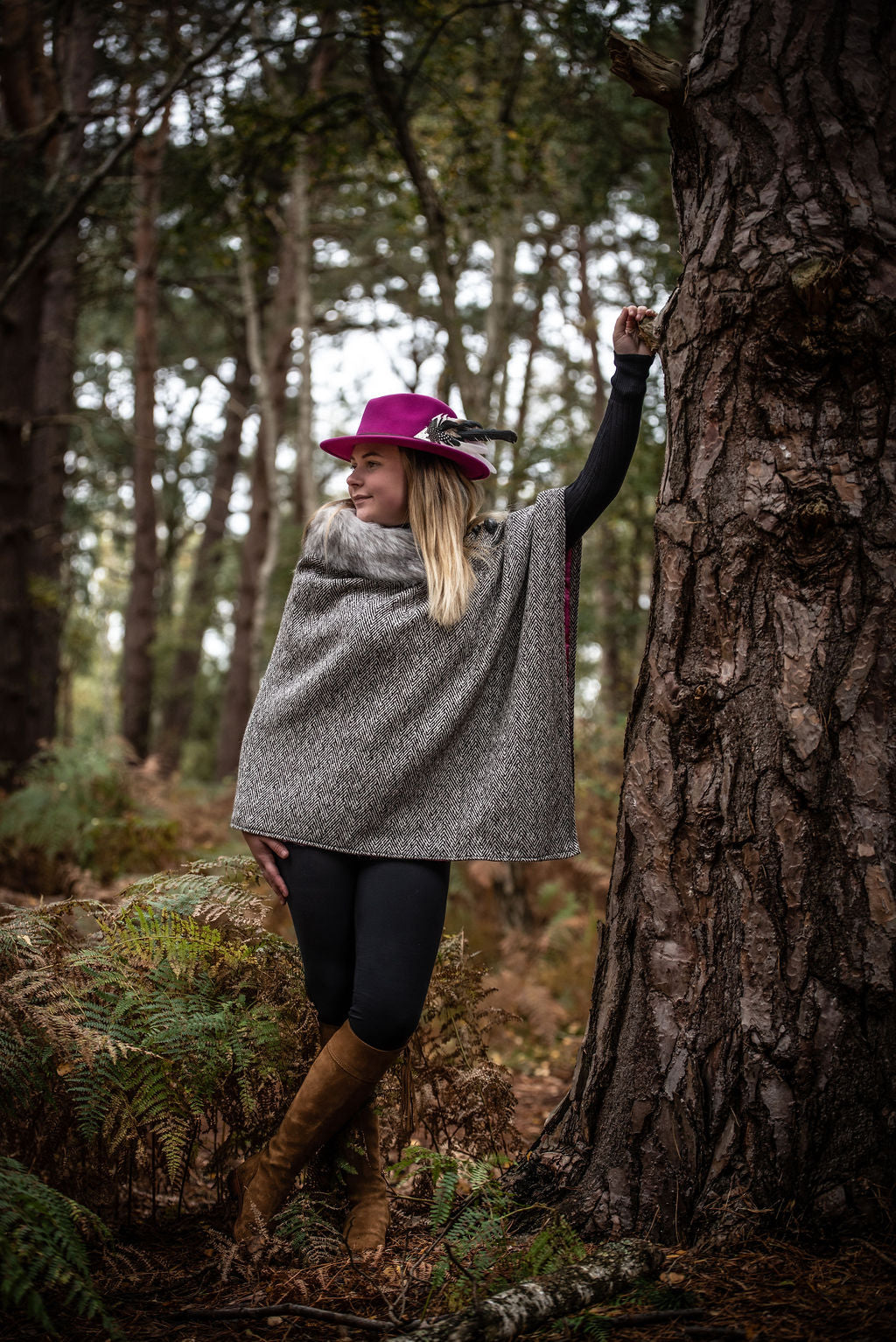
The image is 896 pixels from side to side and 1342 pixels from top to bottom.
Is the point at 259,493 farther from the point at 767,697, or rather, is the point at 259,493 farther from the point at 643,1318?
the point at 643,1318

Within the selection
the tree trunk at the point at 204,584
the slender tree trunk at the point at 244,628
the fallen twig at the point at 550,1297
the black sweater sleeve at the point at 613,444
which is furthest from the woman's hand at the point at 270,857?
the tree trunk at the point at 204,584

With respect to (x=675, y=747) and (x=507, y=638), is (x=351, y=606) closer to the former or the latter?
(x=507, y=638)

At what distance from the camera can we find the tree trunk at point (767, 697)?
2098 mm

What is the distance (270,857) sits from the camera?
268 cm

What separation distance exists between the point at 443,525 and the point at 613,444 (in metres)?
0.54

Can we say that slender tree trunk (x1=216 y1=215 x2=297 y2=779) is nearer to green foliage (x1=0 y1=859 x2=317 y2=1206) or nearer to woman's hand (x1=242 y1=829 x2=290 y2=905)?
woman's hand (x1=242 y1=829 x2=290 y2=905)

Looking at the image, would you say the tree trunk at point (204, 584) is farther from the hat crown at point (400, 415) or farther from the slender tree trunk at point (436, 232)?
the hat crown at point (400, 415)

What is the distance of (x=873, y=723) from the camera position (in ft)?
7.00

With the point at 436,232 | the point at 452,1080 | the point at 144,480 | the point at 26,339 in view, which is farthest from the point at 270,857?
the point at 144,480

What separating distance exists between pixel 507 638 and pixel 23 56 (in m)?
8.61

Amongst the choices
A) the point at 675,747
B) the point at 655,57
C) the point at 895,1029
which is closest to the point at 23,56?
the point at 655,57

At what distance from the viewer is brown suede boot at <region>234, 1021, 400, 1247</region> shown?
247cm

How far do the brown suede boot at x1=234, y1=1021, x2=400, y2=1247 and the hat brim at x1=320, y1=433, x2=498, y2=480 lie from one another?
5.43ft

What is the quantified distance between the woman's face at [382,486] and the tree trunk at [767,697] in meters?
0.82
